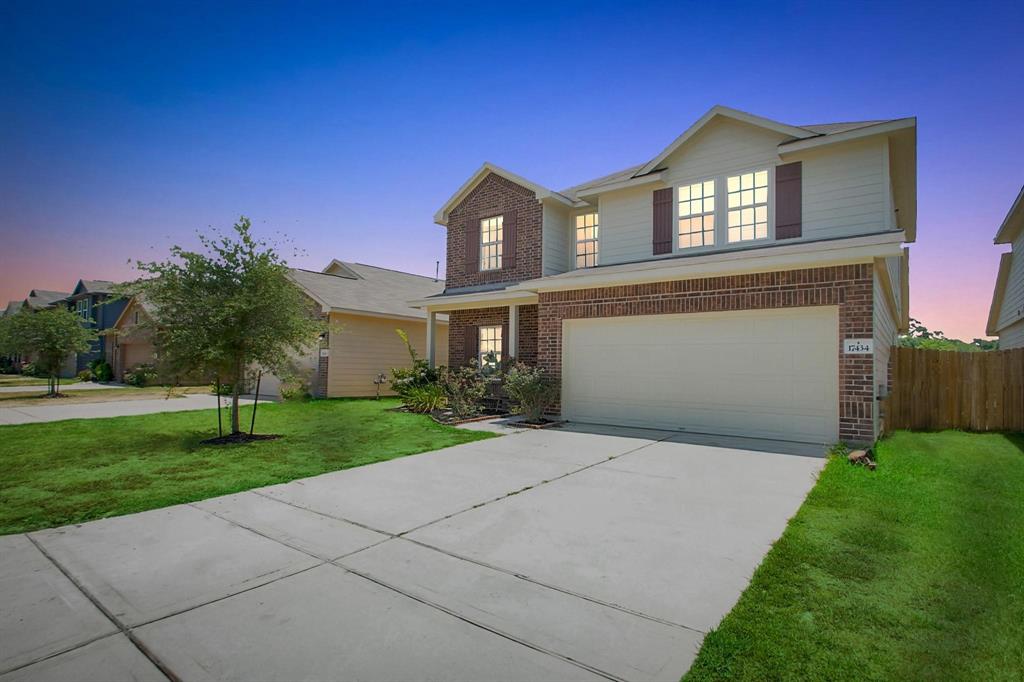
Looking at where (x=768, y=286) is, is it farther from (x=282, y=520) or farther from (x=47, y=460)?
(x=47, y=460)

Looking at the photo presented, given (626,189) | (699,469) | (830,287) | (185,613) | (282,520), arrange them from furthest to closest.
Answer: (626,189) < (830,287) < (699,469) < (282,520) < (185,613)

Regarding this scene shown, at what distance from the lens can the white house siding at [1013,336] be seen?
14738 mm

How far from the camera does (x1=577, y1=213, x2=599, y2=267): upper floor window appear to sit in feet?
46.2

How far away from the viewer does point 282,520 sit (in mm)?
4465

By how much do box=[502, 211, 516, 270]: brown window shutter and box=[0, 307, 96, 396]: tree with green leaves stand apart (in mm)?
18008

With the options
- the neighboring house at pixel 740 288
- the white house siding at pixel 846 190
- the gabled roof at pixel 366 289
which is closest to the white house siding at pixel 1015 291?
the neighboring house at pixel 740 288

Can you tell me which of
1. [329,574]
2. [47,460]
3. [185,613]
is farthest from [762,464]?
[47,460]

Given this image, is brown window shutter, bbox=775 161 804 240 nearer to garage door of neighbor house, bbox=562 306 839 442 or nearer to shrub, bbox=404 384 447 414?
garage door of neighbor house, bbox=562 306 839 442

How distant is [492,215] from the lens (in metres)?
15.0

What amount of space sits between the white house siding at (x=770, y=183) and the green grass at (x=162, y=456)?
21.0ft

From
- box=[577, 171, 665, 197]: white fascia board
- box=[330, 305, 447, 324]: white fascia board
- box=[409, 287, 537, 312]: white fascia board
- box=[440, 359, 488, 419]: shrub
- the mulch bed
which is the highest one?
box=[577, 171, 665, 197]: white fascia board

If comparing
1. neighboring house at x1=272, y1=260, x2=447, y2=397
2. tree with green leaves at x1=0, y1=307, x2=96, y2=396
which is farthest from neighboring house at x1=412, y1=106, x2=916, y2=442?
tree with green leaves at x1=0, y1=307, x2=96, y2=396

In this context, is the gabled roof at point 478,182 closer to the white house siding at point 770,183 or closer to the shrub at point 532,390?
the white house siding at point 770,183

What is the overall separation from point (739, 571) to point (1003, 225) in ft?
55.7
